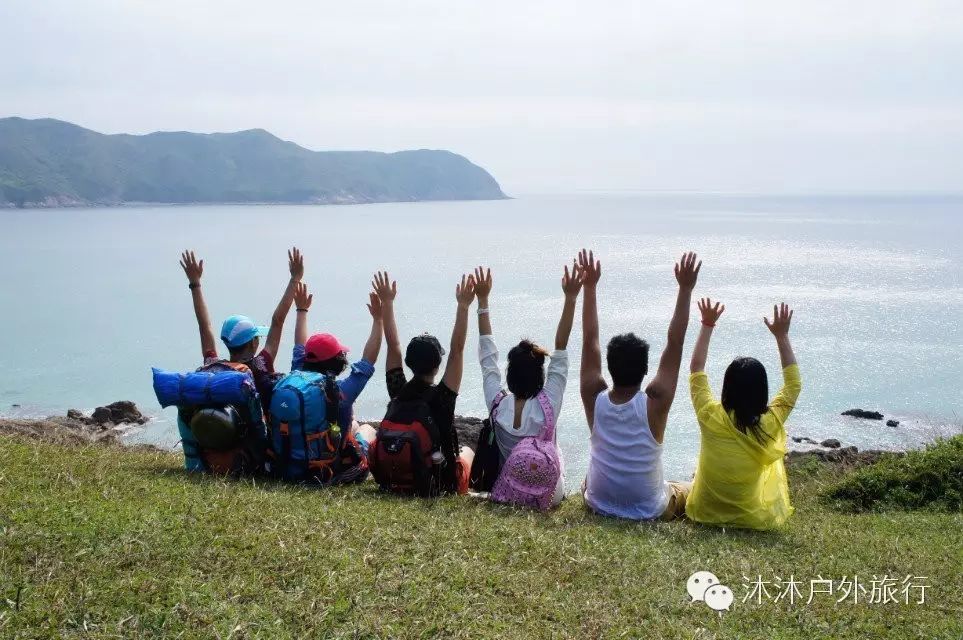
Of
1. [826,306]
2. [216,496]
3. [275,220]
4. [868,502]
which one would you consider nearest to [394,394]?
[216,496]

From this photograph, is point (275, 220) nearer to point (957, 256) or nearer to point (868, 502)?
point (957, 256)

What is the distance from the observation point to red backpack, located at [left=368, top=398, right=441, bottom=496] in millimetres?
6816

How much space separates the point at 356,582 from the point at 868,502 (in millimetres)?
6913

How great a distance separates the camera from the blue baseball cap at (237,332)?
7418 mm

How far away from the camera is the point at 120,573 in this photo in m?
4.58

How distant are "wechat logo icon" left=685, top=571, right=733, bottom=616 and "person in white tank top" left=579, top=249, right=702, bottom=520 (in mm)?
1515

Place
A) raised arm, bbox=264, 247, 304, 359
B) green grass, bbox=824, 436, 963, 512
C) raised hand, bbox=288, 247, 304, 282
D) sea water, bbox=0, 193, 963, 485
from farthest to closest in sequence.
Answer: sea water, bbox=0, 193, 963, 485
green grass, bbox=824, 436, 963, 512
raised hand, bbox=288, 247, 304, 282
raised arm, bbox=264, 247, 304, 359

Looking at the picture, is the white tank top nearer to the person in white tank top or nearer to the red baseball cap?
the person in white tank top

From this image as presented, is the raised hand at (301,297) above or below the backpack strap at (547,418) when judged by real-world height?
above

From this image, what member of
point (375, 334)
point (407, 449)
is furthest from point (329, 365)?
point (407, 449)

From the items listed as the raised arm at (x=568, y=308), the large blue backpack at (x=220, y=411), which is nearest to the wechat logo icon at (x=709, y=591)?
the raised arm at (x=568, y=308)

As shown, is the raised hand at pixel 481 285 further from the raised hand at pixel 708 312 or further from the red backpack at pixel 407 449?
the raised hand at pixel 708 312

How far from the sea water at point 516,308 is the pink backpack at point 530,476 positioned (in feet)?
36.1

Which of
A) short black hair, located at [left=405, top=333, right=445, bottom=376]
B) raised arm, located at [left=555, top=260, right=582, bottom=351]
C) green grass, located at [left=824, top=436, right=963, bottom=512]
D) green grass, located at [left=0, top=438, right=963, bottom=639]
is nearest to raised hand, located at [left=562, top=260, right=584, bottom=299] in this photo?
raised arm, located at [left=555, top=260, right=582, bottom=351]
